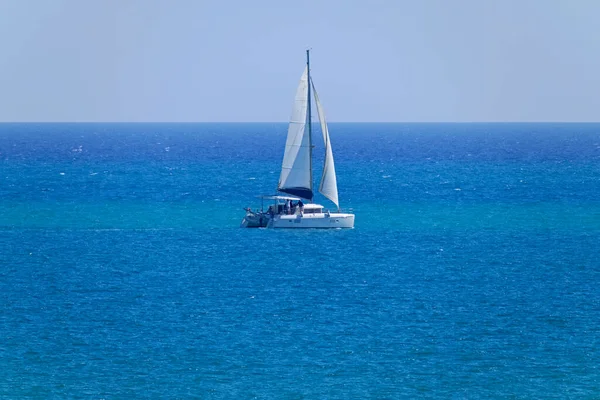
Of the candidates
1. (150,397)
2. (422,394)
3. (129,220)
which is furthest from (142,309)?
(129,220)

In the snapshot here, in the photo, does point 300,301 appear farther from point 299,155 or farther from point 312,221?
point 299,155

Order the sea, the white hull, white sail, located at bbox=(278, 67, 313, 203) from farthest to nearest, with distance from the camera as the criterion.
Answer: white sail, located at bbox=(278, 67, 313, 203), the white hull, the sea

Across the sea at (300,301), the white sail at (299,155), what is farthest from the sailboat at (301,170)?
the sea at (300,301)

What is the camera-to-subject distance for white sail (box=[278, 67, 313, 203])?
92.2 meters

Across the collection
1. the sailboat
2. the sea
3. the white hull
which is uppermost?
the sailboat

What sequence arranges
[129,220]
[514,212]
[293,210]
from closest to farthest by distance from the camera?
1. [293,210]
2. [129,220]
3. [514,212]

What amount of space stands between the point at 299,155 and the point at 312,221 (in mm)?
5919

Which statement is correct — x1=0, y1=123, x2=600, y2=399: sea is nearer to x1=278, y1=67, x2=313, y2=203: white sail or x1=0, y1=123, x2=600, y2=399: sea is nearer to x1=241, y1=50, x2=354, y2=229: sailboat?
x1=241, y1=50, x2=354, y2=229: sailboat

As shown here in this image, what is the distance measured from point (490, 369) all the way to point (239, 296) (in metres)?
18.6

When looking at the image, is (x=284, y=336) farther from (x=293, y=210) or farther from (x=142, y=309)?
(x=293, y=210)

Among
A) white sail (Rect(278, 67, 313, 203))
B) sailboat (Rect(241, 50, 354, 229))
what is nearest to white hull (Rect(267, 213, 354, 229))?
sailboat (Rect(241, 50, 354, 229))

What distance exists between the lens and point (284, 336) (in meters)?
54.4

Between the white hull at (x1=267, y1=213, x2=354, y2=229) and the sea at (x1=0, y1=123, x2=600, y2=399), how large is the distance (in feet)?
2.60

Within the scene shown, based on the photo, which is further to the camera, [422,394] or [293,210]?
[293,210]
